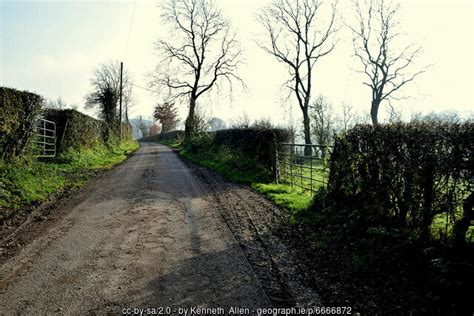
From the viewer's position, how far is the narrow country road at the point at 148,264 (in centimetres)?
362

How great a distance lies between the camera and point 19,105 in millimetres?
9938

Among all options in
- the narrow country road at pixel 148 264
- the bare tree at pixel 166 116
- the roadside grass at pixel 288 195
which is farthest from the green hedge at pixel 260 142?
the bare tree at pixel 166 116

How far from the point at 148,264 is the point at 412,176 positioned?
421cm

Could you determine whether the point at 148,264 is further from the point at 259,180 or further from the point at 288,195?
the point at 259,180

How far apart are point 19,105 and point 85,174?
3609mm

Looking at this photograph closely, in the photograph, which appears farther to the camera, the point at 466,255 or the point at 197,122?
the point at 197,122

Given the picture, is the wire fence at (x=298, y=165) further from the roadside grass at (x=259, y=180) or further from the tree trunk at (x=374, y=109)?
the tree trunk at (x=374, y=109)

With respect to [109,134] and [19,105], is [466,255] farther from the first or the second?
[109,134]

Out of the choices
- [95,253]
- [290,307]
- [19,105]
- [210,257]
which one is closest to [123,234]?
[95,253]

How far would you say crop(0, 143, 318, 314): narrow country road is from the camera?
3.62 meters

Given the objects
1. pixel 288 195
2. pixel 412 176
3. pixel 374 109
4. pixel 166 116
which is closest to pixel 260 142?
pixel 288 195

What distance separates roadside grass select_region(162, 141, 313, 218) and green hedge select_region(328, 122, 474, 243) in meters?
1.85

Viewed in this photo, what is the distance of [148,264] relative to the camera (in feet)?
14.9

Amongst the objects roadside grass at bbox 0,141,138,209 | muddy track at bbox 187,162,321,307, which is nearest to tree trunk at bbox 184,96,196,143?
roadside grass at bbox 0,141,138,209
